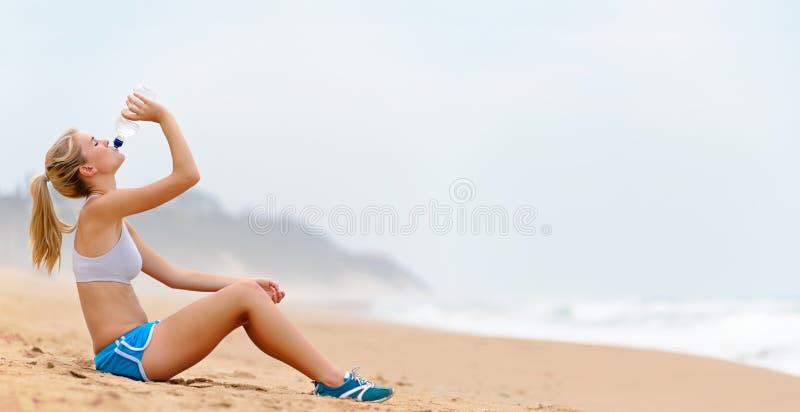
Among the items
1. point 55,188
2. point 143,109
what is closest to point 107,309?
point 55,188

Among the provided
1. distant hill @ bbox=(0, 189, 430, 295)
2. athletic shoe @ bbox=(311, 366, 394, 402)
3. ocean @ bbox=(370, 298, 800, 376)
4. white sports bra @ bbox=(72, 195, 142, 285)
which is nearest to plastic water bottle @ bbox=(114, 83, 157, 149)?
white sports bra @ bbox=(72, 195, 142, 285)

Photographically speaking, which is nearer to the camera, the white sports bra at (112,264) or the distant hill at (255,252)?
the white sports bra at (112,264)

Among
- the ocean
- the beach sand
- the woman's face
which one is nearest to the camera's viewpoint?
the beach sand

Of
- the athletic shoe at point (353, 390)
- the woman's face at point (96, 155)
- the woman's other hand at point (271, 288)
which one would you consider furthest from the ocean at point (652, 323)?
the woman's face at point (96, 155)

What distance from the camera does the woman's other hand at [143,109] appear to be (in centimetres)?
357

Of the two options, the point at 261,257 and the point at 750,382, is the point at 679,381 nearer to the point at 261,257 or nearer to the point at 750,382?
the point at 750,382

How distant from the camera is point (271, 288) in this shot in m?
3.78

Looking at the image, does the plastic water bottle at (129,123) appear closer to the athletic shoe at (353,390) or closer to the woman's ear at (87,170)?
the woman's ear at (87,170)

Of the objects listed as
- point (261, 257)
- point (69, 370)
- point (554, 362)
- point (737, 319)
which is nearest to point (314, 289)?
point (261, 257)

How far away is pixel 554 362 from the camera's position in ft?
28.0

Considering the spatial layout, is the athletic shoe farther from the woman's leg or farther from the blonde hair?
the blonde hair

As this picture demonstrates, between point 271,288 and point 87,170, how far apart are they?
991mm

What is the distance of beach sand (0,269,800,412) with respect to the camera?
3.25m

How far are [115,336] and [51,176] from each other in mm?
780
